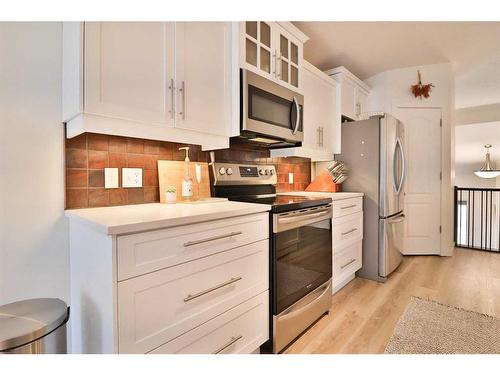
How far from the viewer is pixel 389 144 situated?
2756 mm

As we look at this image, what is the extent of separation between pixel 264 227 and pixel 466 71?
4034mm

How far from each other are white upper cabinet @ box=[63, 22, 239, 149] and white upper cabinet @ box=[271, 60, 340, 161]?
96cm

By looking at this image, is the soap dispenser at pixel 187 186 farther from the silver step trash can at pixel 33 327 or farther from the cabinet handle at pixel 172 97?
the silver step trash can at pixel 33 327

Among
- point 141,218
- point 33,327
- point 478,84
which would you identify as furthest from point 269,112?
point 478,84

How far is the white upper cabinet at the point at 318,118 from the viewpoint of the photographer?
8.23 ft

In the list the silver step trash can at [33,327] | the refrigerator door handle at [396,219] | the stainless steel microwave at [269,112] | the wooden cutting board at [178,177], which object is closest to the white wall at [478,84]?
the refrigerator door handle at [396,219]

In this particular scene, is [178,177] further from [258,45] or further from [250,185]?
[258,45]

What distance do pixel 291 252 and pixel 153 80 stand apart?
4.11ft

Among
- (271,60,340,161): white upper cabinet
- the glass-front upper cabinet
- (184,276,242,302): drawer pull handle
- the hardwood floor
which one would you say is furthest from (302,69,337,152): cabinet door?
(184,276,242,302): drawer pull handle

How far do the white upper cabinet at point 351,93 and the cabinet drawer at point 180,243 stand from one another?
220 cm

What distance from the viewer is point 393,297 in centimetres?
236

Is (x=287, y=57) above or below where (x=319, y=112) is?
above
